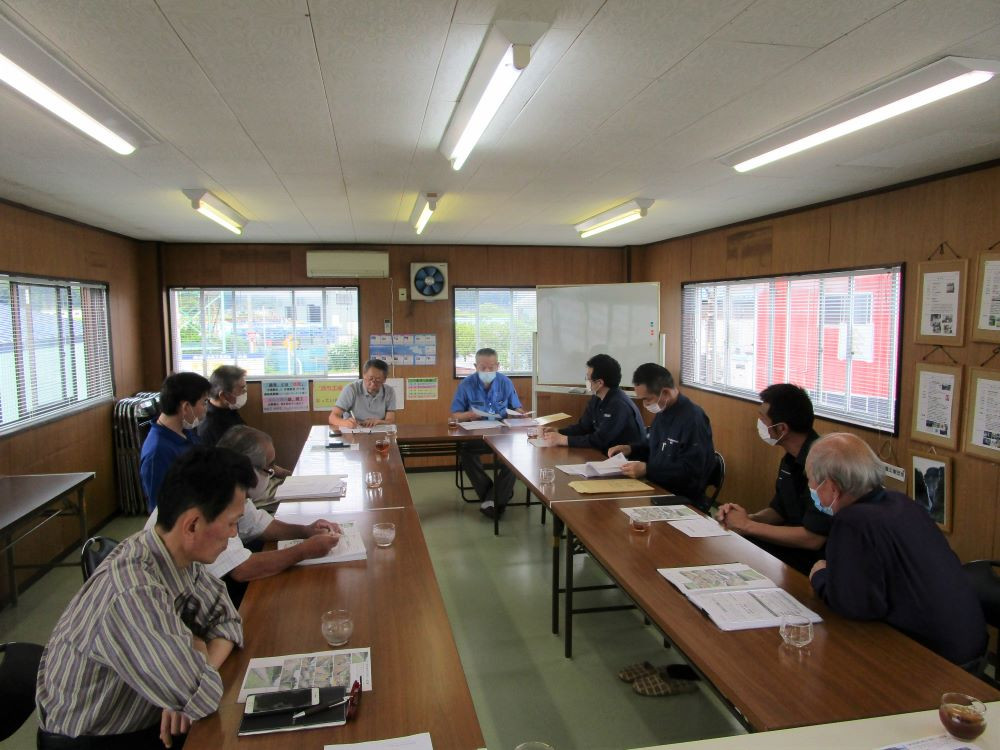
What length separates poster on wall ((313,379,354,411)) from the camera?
6633mm

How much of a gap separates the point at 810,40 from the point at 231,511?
214cm

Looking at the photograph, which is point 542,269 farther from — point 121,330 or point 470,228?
point 121,330

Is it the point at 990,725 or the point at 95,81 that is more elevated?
the point at 95,81

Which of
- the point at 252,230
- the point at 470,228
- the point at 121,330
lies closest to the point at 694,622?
the point at 470,228

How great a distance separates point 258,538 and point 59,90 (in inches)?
69.7

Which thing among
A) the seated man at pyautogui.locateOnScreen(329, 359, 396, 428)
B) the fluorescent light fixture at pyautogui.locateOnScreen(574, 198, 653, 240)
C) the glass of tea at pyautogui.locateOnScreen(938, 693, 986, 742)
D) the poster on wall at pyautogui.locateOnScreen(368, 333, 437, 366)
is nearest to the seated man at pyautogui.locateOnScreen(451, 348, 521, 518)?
the seated man at pyautogui.locateOnScreen(329, 359, 396, 428)

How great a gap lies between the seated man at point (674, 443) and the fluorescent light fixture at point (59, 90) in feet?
9.68

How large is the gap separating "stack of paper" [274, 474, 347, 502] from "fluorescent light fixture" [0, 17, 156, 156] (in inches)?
71.5

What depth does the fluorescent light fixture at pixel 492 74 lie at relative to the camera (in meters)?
1.67

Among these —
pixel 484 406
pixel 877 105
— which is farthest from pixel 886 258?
pixel 484 406

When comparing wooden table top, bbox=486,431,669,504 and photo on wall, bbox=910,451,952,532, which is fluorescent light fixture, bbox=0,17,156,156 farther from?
photo on wall, bbox=910,451,952,532

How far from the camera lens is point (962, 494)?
3.33 metres

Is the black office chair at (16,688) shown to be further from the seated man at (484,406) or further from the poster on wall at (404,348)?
the poster on wall at (404,348)

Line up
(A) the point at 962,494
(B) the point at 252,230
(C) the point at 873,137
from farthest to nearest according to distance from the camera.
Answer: (B) the point at 252,230 < (A) the point at 962,494 < (C) the point at 873,137
